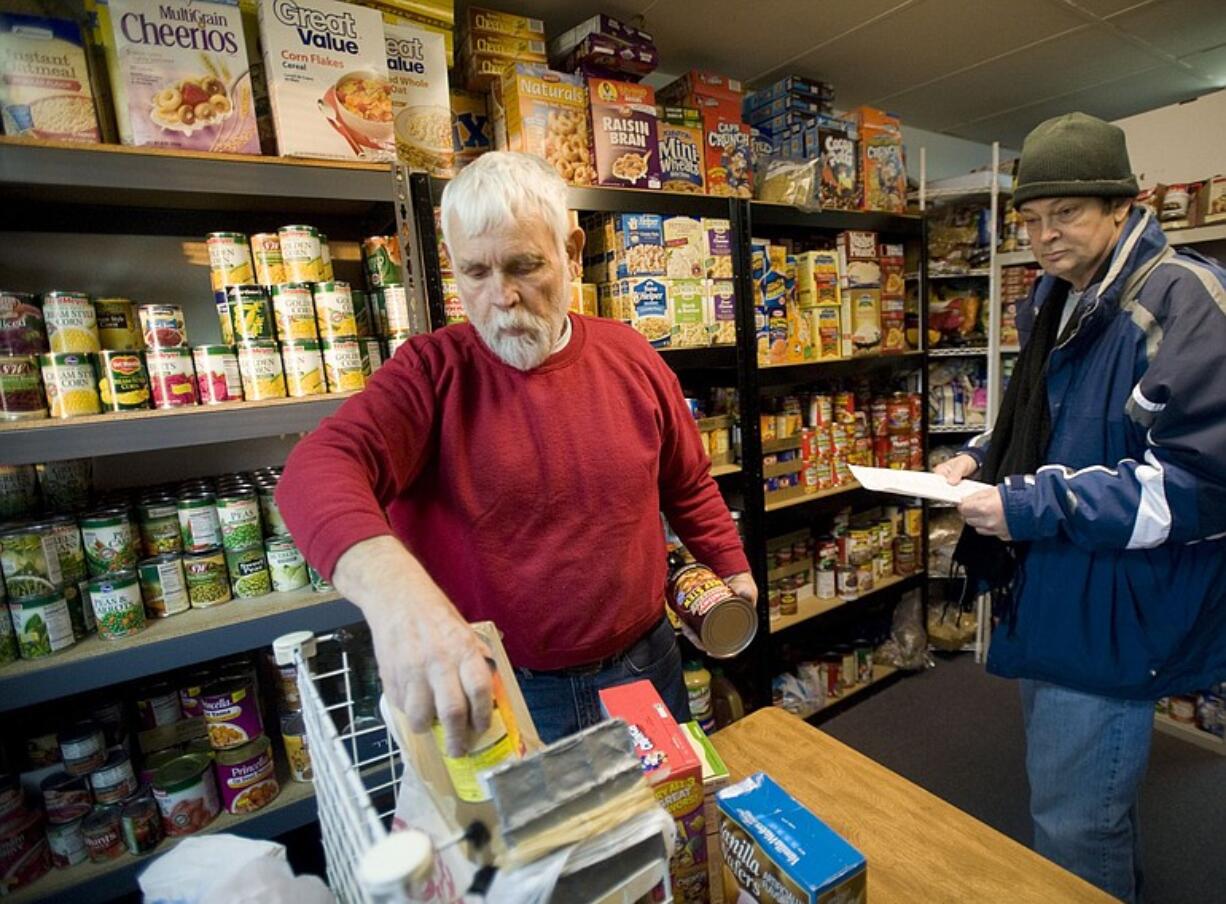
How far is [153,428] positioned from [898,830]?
141 centimetres

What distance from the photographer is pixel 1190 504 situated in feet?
3.38

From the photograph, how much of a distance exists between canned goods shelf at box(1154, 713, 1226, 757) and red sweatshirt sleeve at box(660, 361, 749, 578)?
208cm

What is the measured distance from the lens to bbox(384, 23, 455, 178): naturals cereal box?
149 cm

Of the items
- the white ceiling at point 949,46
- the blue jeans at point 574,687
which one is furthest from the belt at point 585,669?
the white ceiling at point 949,46

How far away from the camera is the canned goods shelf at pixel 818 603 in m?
2.46

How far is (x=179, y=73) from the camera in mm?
1190

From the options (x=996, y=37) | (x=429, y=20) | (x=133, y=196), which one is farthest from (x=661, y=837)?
(x=996, y=37)

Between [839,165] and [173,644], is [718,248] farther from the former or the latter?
[173,644]

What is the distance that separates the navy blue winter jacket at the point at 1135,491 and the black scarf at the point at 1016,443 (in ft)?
0.11

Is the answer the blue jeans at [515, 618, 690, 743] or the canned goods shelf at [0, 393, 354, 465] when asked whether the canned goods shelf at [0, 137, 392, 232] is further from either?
the blue jeans at [515, 618, 690, 743]

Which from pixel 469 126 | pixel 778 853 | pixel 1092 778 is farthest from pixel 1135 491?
pixel 469 126

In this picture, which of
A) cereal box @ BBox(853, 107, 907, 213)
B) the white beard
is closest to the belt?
the white beard

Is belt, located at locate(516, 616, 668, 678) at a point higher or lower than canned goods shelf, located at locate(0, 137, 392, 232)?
lower

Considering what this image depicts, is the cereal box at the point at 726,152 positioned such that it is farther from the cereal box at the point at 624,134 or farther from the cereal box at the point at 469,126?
the cereal box at the point at 469,126
